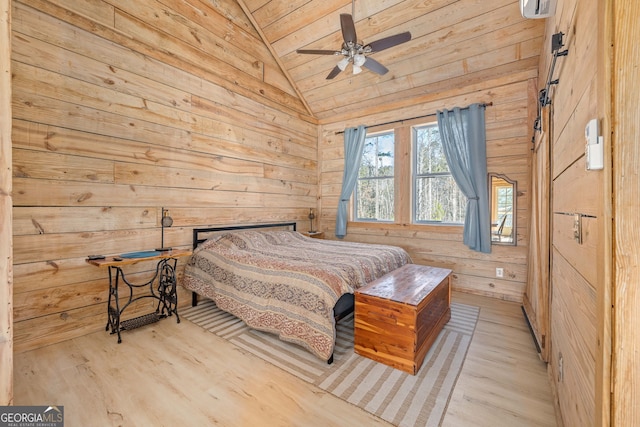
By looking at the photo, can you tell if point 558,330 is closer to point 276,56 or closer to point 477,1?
point 477,1

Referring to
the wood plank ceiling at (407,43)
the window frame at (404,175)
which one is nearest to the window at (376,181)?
the window frame at (404,175)

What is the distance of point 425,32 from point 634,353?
3.56 metres

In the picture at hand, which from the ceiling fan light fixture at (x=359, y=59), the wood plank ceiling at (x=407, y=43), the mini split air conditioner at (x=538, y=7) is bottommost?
the mini split air conditioner at (x=538, y=7)

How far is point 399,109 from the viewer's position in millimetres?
4145

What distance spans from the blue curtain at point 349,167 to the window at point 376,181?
0.17 m

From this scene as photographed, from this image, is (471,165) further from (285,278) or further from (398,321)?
(285,278)

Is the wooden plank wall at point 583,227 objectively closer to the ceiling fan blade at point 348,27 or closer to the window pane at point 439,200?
the ceiling fan blade at point 348,27

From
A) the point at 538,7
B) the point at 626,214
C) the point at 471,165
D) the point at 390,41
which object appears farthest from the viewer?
the point at 471,165

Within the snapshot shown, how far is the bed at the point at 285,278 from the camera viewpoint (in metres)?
2.02

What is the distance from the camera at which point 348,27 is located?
7.77 feet

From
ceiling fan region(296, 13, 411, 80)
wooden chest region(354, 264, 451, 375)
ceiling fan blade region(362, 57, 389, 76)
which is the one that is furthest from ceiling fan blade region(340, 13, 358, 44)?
wooden chest region(354, 264, 451, 375)

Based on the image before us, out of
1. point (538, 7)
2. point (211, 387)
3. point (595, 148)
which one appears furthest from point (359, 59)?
point (211, 387)

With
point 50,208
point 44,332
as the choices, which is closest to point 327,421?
point 44,332

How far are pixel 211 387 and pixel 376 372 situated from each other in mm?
1102
